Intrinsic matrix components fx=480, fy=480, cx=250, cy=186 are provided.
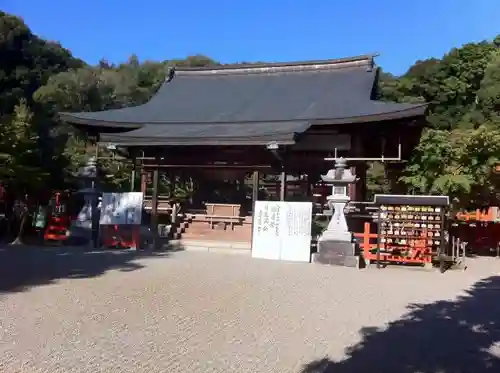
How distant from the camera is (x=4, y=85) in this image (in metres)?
39.3

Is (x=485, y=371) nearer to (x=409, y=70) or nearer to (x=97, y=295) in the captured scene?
(x=97, y=295)

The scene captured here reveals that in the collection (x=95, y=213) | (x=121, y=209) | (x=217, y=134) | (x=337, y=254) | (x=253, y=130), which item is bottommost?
(x=337, y=254)

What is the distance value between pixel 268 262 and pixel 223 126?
17.5ft

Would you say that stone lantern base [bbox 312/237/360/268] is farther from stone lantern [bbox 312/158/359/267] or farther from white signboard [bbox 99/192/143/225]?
white signboard [bbox 99/192/143/225]

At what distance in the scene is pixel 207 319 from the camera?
5062mm

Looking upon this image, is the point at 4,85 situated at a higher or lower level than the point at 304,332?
higher

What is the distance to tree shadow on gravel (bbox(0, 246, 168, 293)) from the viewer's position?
7030mm

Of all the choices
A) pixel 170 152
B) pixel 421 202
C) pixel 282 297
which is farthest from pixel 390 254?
pixel 170 152

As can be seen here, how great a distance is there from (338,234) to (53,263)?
220 inches

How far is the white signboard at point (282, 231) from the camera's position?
10.2m

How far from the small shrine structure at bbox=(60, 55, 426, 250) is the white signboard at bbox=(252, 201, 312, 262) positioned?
1685 millimetres

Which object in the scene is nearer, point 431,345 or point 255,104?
point 431,345

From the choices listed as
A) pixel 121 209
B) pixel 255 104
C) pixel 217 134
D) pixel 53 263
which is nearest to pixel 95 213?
pixel 121 209

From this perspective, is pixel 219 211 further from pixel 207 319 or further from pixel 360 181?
pixel 207 319
